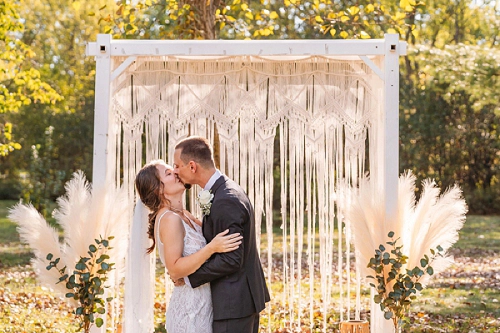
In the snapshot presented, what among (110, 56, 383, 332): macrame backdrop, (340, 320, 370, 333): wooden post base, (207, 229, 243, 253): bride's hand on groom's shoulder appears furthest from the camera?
(110, 56, 383, 332): macrame backdrop

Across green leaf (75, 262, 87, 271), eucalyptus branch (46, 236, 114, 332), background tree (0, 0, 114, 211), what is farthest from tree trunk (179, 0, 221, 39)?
background tree (0, 0, 114, 211)

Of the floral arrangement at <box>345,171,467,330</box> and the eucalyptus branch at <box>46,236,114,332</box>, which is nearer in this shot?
the eucalyptus branch at <box>46,236,114,332</box>

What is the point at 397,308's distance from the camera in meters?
3.92

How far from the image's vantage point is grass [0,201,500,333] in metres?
6.20

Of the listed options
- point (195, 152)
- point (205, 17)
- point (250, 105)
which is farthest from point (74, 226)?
point (205, 17)

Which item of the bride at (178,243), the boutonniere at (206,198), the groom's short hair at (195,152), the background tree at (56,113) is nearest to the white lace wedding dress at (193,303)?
the bride at (178,243)

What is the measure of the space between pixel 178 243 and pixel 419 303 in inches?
193

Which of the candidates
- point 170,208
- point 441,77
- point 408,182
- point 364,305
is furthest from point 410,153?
point 170,208

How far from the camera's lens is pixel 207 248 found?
3135 millimetres

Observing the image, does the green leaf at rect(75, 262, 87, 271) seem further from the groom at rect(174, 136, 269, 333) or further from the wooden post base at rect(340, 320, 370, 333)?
the wooden post base at rect(340, 320, 370, 333)

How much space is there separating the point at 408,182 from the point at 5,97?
6074 millimetres

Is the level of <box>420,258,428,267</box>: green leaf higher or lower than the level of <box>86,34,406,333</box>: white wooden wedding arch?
lower

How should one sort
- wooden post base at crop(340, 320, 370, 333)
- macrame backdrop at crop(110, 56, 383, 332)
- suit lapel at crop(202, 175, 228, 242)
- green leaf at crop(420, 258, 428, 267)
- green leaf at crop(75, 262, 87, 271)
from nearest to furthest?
suit lapel at crop(202, 175, 228, 242), green leaf at crop(75, 262, 87, 271), green leaf at crop(420, 258, 428, 267), wooden post base at crop(340, 320, 370, 333), macrame backdrop at crop(110, 56, 383, 332)

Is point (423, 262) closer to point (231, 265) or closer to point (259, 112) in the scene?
point (231, 265)
